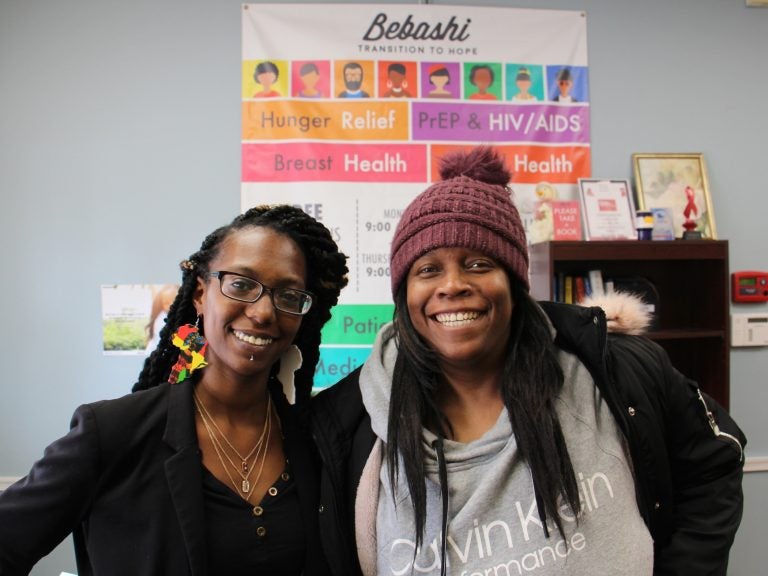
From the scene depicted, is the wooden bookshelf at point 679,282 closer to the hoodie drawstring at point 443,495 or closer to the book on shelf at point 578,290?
the book on shelf at point 578,290

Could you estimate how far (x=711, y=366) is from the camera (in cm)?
234

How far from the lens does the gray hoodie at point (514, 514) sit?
37.4 inches

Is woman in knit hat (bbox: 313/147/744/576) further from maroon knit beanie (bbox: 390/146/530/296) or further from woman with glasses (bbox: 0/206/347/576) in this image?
woman with glasses (bbox: 0/206/347/576)

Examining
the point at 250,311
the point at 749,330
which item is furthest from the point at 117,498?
the point at 749,330

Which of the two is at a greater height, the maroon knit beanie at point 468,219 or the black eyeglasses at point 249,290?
the maroon knit beanie at point 468,219

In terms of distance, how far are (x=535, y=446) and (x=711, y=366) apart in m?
1.81

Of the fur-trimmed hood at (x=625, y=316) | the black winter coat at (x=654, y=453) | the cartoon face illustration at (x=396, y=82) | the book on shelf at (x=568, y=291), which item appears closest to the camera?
the black winter coat at (x=654, y=453)

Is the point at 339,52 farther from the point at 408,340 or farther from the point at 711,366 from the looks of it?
the point at 711,366

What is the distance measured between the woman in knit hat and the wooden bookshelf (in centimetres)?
114

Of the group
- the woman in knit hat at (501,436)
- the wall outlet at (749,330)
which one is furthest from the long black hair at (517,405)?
the wall outlet at (749,330)

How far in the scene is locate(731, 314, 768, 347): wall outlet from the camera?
2.57 m

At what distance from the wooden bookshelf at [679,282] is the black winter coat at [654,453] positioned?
111 centimetres

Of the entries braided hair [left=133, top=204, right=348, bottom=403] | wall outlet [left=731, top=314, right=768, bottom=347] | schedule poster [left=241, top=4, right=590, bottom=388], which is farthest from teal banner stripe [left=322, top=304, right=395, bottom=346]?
wall outlet [left=731, top=314, right=768, bottom=347]

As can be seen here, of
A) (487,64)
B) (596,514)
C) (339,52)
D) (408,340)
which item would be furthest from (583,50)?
(596,514)
